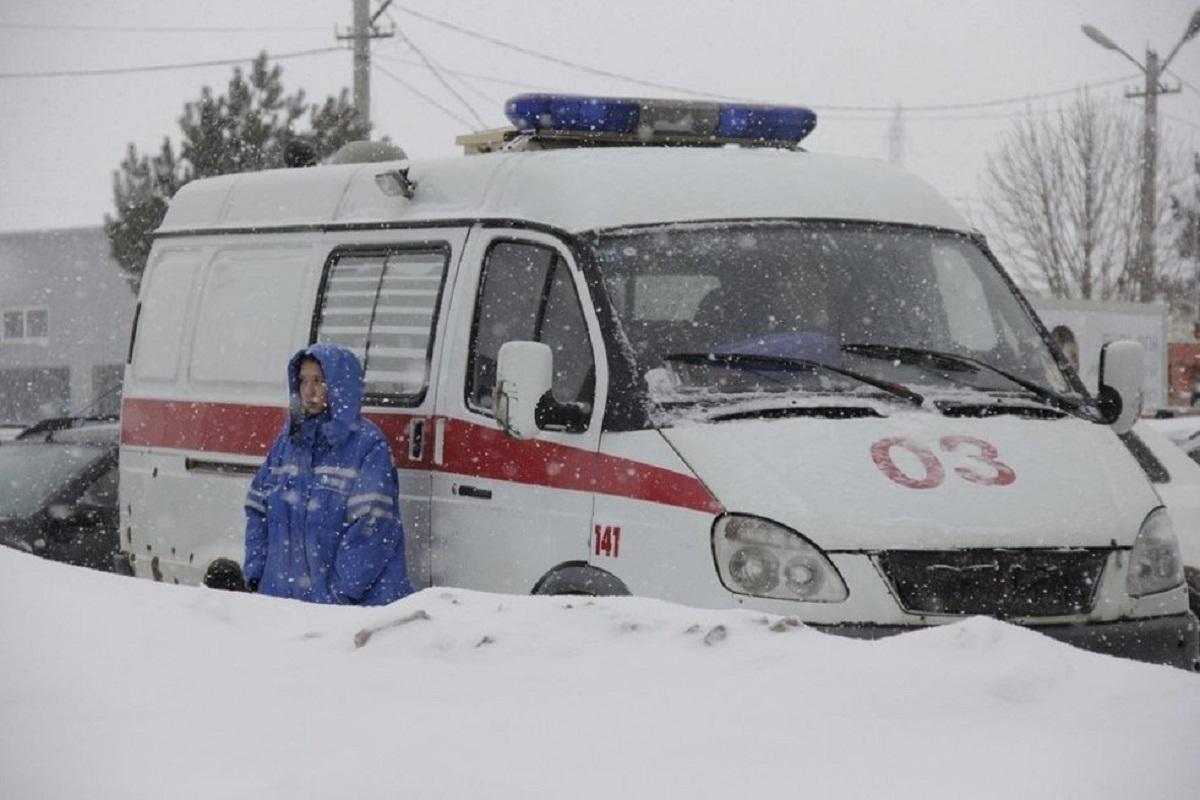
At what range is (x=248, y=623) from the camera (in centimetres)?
384

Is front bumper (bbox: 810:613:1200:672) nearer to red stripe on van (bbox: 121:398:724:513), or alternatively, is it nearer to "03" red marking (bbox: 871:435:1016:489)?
"03" red marking (bbox: 871:435:1016:489)

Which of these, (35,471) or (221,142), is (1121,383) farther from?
(221,142)

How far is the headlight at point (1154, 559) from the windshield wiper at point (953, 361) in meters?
0.53

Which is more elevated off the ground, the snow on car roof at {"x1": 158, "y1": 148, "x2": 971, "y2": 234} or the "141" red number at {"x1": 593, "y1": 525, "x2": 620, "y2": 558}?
the snow on car roof at {"x1": 158, "y1": 148, "x2": 971, "y2": 234}

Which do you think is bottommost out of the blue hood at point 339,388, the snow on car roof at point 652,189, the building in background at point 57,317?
the building in background at point 57,317

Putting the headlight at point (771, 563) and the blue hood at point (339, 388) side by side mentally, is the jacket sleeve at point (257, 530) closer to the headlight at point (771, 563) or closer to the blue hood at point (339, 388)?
the blue hood at point (339, 388)

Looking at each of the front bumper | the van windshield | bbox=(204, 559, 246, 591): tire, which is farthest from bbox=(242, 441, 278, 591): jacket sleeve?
the front bumper

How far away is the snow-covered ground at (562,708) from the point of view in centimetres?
275

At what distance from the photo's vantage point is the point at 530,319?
6949 mm

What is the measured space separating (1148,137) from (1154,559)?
1479 centimetres

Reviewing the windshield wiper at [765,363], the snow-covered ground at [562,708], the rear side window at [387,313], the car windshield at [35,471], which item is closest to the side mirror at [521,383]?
the windshield wiper at [765,363]

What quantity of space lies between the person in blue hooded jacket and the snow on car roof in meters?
0.79

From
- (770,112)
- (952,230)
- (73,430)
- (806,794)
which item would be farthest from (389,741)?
(73,430)

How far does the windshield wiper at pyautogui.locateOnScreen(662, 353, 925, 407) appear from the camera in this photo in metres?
6.43
